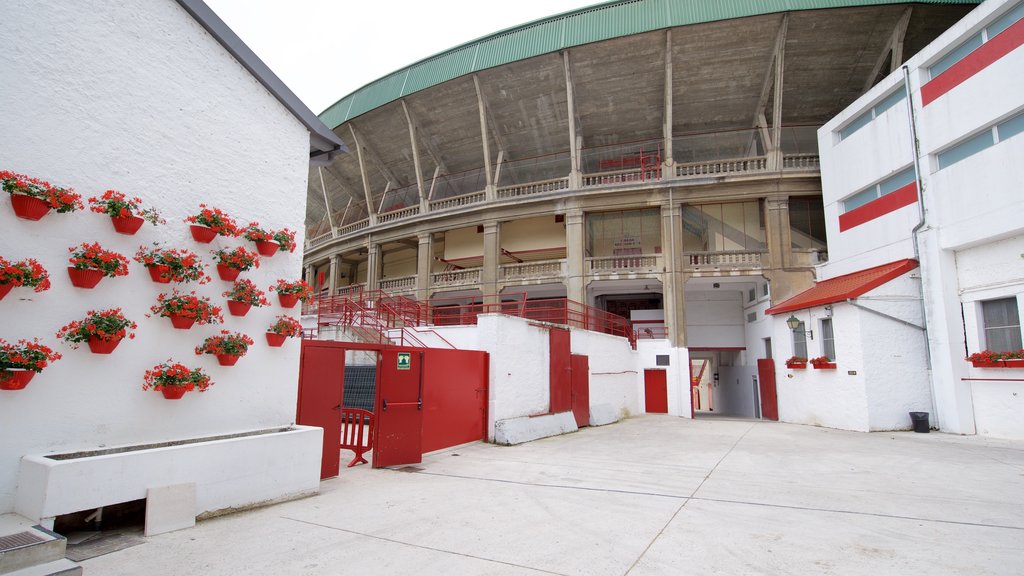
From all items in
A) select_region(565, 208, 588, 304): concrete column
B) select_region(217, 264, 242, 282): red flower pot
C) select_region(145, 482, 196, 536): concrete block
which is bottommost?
select_region(145, 482, 196, 536): concrete block

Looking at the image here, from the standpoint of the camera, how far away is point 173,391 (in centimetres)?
546

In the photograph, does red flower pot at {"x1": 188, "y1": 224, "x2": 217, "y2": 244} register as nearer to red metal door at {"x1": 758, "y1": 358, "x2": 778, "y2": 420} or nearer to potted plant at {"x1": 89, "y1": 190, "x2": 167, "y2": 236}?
potted plant at {"x1": 89, "y1": 190, "x2": 167, "y2": 236}

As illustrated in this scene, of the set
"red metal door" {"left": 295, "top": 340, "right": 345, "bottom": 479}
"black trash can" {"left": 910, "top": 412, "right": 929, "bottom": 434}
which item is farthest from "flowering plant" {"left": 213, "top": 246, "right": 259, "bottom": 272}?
"black trash can" {"left": 910, "top": 412, "right": 929, "bottom": 434}

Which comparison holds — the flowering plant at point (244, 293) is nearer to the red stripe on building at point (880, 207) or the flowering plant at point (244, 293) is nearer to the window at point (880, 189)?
the red stripe on building at point (880, 207)

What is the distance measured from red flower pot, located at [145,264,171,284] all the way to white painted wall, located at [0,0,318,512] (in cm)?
11

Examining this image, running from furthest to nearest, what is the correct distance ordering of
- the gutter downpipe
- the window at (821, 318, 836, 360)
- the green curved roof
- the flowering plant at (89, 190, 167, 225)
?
the green curved roof
the window at (821, 318, 836, 360)
the gutter downpipe
the flowering plant at (89, 190, 167, 225)

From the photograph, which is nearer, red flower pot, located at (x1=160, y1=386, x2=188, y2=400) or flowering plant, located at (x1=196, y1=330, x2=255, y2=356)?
red flower pot, located at (x1=160, y1=386, x2=188, y2=400)

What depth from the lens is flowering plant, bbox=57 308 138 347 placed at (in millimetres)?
4797

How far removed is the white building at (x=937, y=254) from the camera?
12.7 metres

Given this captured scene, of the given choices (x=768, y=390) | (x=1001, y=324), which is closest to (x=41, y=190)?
(x=1001, y=324)

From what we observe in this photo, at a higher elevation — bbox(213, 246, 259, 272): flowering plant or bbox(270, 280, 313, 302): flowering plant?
bbox(213, 246, 259, 272): flowering plant

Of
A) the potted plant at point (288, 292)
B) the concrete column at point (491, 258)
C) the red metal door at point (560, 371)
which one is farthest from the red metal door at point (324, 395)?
the concrete column at point (491, 258)

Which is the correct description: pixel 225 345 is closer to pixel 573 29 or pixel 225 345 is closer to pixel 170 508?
pixel 170 508

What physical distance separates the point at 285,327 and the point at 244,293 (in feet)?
2.44
